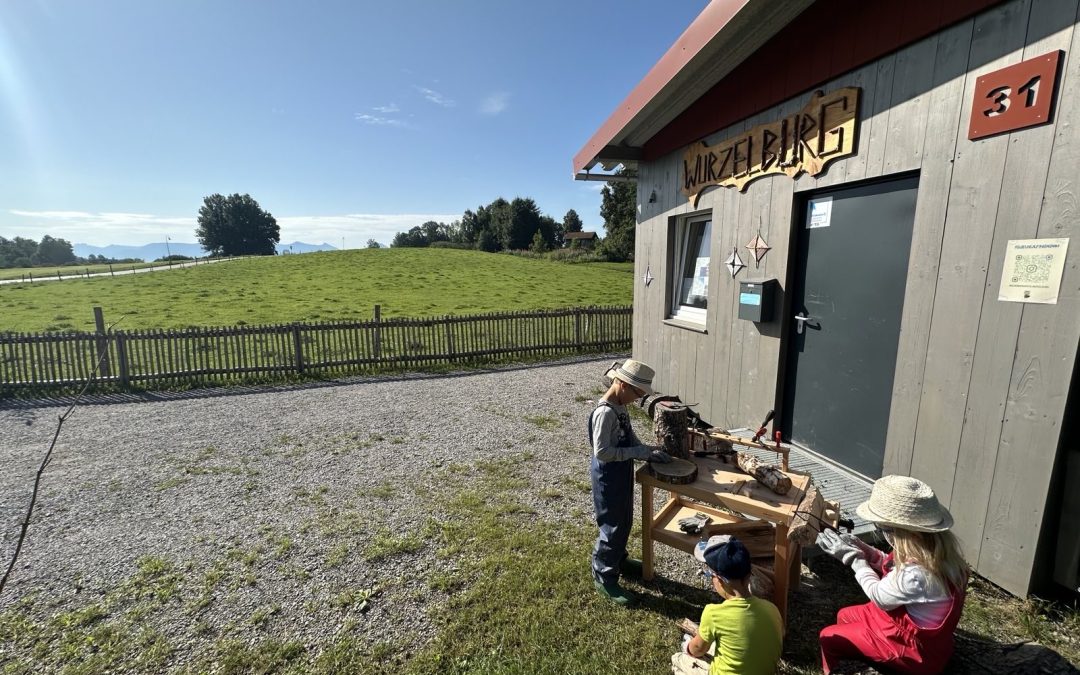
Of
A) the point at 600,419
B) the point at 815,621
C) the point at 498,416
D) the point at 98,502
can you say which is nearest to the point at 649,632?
the point at 815,621

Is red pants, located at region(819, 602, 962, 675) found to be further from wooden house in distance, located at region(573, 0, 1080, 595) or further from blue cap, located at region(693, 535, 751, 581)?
wooden house in distance, located at region(573, 0, 1080, 595)

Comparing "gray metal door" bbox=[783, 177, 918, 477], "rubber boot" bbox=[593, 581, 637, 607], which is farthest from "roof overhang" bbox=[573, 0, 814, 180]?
"rubber boot" bbox=[593, 581, 637, 607]

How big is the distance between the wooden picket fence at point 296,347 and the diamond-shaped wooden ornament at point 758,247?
22.7 feet

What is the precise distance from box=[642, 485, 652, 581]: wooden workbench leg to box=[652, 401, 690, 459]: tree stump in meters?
0.31

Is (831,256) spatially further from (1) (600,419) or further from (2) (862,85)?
(1) (600,419)

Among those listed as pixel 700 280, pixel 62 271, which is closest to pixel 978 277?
pixel 700 280

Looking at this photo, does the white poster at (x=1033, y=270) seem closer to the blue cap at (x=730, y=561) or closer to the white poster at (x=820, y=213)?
the white poster at (x=820, y=213)

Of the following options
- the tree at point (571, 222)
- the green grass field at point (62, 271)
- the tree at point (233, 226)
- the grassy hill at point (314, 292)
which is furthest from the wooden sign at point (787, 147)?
the tree at point (233, 226)

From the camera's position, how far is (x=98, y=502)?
15.6ft

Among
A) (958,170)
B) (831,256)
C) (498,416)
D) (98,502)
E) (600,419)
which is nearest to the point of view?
(600,419)

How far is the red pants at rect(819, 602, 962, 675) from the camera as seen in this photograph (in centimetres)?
206

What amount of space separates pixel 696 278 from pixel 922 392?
10.8 ft

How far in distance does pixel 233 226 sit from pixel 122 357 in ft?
319

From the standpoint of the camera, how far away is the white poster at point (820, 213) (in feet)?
14.0
